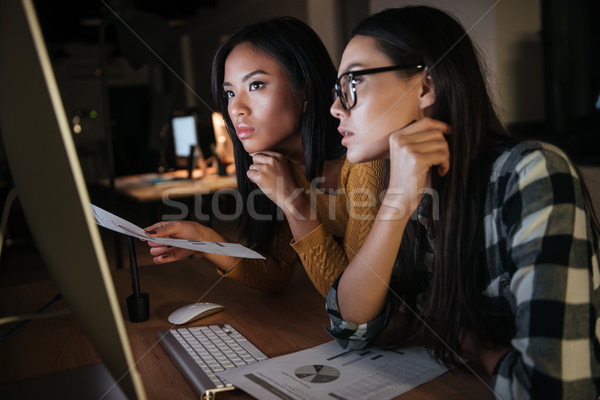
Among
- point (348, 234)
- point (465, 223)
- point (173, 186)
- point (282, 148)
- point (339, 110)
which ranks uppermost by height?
point (339, 110)

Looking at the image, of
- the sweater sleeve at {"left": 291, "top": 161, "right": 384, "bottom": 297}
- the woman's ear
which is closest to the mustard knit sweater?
the sweater sleeve at {"left": 291, "top": 161, "right": 384, "bottom": 297}

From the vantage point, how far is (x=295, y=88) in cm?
134

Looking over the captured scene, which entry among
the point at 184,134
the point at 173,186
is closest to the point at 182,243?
the point at 173,186

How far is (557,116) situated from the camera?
135 inches

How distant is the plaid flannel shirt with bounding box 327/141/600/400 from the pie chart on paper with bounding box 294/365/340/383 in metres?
0.25

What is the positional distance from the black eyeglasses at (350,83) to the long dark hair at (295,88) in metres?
0.39

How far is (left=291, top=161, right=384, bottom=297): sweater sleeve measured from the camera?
3.90ft

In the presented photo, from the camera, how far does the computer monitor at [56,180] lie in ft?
1.21

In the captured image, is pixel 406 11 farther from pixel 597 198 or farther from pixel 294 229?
pixel 597 198

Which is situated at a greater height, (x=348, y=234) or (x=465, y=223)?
(x=465, y=223)

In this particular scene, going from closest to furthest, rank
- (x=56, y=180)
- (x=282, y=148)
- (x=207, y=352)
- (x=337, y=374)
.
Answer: (x=56, y=180)
(x=337, y=374)
(x=207, y=352)
(x=282, y=148)

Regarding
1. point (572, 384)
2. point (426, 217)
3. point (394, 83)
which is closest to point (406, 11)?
point (394, 83)

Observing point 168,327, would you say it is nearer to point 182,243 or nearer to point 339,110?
point 182,243

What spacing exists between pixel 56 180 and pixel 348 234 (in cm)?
95
